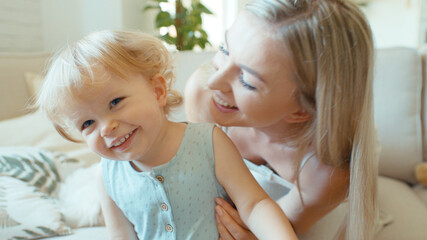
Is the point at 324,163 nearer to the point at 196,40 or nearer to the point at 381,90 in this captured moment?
the point at 381,90

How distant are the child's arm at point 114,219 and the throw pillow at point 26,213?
0.98 ft

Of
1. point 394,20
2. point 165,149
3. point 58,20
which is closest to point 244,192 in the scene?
point 165,149

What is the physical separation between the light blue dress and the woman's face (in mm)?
116

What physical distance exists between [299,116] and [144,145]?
0.41 metres

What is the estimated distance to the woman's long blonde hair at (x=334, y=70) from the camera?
31.8 inches

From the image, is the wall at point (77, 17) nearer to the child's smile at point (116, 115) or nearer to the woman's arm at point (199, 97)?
the woman's arm at point (199, 97)

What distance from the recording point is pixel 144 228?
850 millimetres

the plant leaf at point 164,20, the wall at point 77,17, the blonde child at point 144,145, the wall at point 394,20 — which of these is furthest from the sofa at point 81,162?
the wall at point 394,20

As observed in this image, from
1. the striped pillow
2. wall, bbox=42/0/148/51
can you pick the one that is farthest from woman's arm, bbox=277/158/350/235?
wall, bbox=42/0/148/51

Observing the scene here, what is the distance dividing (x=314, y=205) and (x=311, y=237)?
17 centimetres

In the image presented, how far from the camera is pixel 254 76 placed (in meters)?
0.84

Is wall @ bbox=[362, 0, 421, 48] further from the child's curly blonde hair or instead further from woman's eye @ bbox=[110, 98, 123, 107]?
woman's eye @ bbox=[110, 98, 123, 107]

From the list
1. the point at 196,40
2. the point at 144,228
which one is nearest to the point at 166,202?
the point at 144,228

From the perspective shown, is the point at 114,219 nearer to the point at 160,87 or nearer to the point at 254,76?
the point at 160,87
